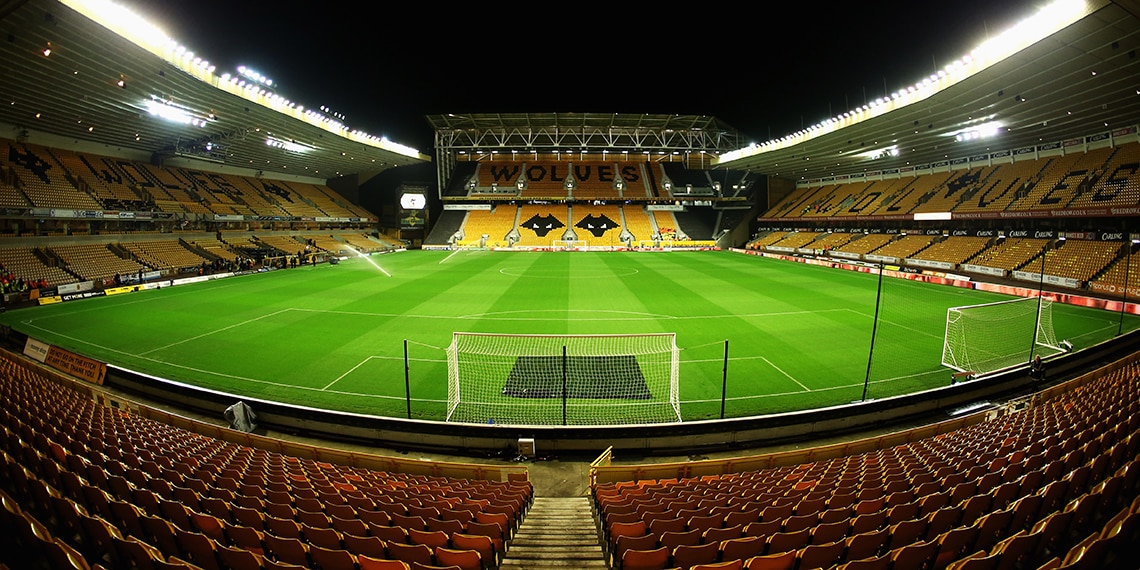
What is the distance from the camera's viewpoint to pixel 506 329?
15.3 m

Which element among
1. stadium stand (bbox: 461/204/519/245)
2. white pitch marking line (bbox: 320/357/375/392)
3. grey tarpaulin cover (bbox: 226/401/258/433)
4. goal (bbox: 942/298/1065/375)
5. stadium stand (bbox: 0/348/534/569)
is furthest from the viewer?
stadium stand (bbox: 461/204/519/245)

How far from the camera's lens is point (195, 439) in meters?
7.36

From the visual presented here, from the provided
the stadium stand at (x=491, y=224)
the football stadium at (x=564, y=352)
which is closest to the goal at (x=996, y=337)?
the football stadium at (x=564, y=352)

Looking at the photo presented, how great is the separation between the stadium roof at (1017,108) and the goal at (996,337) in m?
9.09

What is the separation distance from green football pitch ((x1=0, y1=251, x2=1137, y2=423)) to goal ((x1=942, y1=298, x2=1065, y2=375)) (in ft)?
1.32

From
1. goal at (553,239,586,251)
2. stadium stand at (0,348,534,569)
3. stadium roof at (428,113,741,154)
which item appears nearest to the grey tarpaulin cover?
stadium stand at (0,348,534,569)

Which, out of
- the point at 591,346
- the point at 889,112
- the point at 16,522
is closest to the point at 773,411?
the point at 591,346

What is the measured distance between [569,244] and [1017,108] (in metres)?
38.8

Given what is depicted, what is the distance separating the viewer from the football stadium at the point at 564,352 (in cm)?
391

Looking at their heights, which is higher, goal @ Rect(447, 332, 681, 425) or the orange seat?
the orange seat

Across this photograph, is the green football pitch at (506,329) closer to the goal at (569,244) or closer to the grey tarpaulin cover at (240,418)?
the grey tarpaulin cover at (240,418)

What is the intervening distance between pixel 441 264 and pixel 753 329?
27393mm

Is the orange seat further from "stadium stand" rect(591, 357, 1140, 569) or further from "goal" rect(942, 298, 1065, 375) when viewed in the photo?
"goal" rect(942, 298, 1065, 375)

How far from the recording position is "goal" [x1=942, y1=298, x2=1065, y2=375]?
38.7 ft
